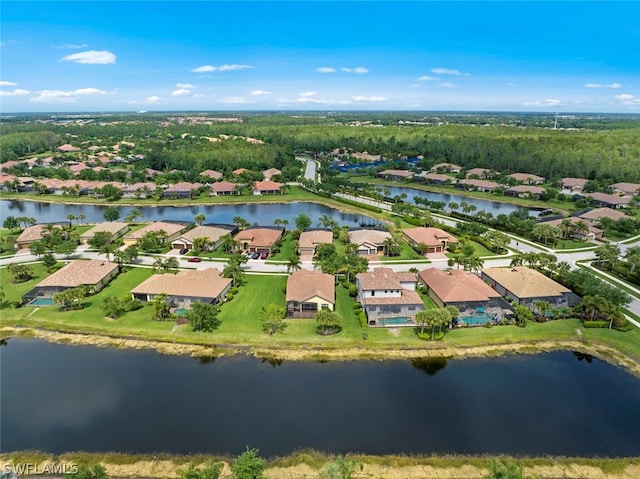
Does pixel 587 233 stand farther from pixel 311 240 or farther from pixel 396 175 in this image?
pixel 396 175

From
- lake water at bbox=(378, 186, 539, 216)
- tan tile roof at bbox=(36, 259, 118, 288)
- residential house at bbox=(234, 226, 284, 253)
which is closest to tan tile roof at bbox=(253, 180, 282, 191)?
lake water at bbox=(378, 186, 539, 216)

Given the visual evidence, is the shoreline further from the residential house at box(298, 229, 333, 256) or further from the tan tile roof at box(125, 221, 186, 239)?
the tan tile roof at box(125, 221, 186, 239)

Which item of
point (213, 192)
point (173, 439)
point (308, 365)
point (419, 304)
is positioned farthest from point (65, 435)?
point (213, 192)

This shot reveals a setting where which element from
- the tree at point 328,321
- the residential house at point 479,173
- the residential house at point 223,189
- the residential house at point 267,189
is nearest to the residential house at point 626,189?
the residential house at point 479,173

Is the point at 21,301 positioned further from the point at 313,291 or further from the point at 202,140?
the point at 202,140

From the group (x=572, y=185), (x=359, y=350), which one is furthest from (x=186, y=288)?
(x=572, y=185)

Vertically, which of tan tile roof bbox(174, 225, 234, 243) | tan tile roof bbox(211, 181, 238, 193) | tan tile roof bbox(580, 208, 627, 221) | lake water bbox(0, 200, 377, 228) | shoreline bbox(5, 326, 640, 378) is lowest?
shoreline bbox(5, 326, 640, 378)
